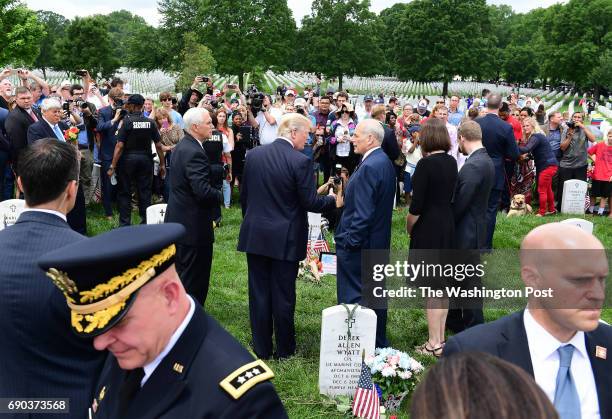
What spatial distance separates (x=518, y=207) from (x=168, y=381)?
1083 centimetres

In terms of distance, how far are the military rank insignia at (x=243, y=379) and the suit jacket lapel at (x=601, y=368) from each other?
140 centimetres

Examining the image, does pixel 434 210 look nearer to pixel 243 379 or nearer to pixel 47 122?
pixel 243 379

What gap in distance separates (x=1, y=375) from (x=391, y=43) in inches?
3062

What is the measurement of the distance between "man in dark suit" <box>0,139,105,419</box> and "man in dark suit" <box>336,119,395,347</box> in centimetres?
306

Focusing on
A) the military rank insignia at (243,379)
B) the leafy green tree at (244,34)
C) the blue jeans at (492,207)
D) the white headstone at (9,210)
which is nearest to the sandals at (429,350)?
the blue jeans at (492,207)

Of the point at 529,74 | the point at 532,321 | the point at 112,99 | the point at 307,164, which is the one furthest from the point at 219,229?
the point at 529,74

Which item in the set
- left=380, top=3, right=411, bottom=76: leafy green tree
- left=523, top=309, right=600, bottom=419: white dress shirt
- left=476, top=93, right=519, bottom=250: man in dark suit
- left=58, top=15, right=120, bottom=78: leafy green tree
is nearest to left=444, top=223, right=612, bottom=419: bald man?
left=523, top=309, right=600, bottom=419: white dress shirt

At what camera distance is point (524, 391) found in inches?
52.9

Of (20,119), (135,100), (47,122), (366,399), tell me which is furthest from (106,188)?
(366,399)

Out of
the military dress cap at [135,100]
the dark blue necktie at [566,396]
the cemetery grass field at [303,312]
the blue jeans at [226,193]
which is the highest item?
the military dress cap at [135,100]

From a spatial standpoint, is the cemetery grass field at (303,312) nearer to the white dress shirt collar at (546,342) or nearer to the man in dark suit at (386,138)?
the man in dark suit at (386,138)

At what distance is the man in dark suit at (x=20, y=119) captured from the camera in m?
8.44

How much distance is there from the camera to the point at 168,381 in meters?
1.99

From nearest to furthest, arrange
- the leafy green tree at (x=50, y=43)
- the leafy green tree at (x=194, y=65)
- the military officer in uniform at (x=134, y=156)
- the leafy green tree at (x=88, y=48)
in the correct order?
the military officer in uniform at (x=134, y=156)
the leafy green tree at (x=194, y=65)
the leafy green tree at (x=88, y=48)
the leafy green tree at (x=50, y=43)
